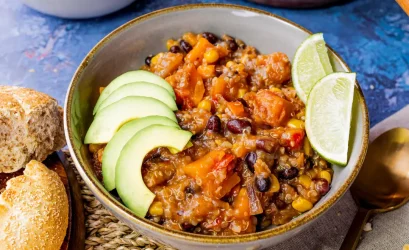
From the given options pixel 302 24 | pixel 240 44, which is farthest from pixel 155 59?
pixel 302 24

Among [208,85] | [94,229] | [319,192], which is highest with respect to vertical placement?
[208,85]

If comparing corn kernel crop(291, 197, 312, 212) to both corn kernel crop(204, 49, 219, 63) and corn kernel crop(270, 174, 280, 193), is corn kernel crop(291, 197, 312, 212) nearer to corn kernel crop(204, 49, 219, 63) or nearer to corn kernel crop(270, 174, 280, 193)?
corn kernel crop(270, 174, 280, 193)

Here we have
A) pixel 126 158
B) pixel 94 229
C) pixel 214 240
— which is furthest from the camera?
pixel 94 229

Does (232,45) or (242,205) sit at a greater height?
(232,45)

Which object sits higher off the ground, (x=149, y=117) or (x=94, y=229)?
(x=149, y=117)

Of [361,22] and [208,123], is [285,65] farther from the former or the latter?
[361,22]

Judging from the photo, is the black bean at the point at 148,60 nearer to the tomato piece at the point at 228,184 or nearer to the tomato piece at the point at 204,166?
the tomato piece at the point at 204,166

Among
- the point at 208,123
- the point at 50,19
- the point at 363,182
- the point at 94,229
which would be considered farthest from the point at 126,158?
the point at 50,19

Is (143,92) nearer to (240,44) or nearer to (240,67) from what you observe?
(240,67)
